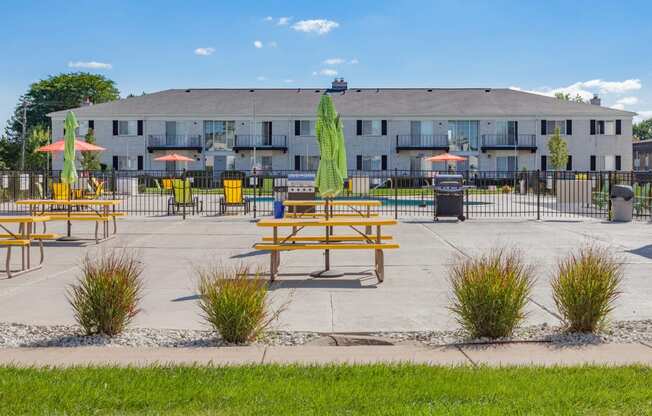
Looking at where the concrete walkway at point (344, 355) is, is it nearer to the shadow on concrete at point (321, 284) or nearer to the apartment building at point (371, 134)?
the shadow on concrete at point (321, 284)

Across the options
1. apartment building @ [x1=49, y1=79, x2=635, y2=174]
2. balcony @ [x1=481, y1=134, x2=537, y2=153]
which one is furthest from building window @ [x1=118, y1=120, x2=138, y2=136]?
balcony @ [x1=481, y1=134, x2=537, y2=153]

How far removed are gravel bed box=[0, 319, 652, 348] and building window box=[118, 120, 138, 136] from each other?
50999 mm

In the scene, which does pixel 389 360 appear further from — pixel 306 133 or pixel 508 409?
pixel 306 133

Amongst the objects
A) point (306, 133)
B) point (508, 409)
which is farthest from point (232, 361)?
point (306, 133)

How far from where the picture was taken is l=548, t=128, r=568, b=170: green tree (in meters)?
51.3

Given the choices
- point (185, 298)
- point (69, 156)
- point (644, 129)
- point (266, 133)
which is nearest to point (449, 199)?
point (69, 156)

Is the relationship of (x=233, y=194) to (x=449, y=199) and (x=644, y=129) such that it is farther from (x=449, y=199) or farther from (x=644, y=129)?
(x=644, y=129)

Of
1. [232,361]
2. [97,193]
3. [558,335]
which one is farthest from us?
[97,193]

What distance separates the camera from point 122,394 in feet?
16.2

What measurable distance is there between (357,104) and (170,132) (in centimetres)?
1452

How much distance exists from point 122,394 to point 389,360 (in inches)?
82.7

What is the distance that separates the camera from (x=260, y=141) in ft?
184

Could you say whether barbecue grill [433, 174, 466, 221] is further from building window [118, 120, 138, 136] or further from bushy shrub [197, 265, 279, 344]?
building window [118, 120, 138, 136]

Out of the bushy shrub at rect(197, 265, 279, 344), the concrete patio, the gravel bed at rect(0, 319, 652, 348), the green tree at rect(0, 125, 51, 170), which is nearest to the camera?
the bushy shrub at rect(197, 265, 279, 344)
